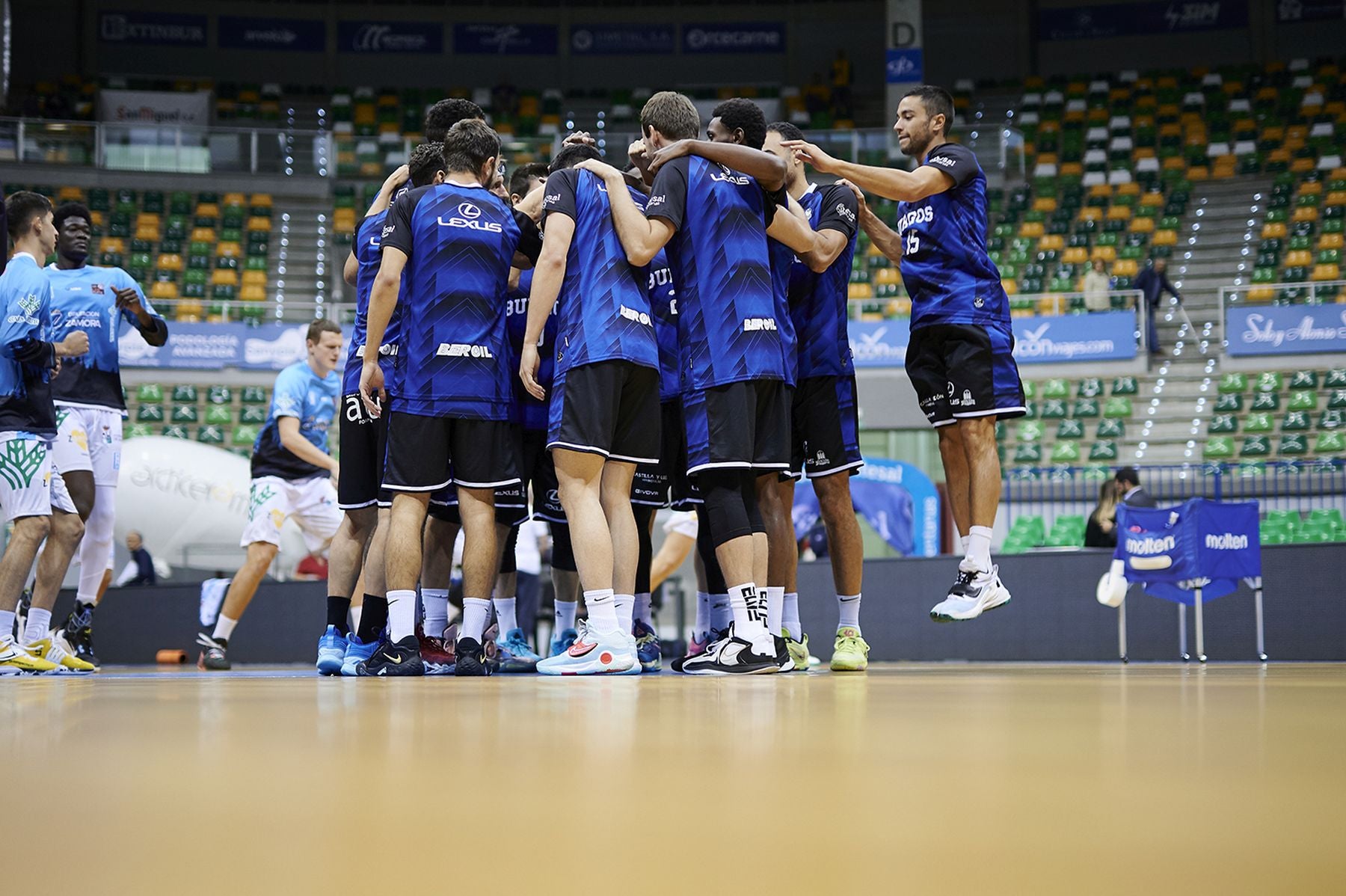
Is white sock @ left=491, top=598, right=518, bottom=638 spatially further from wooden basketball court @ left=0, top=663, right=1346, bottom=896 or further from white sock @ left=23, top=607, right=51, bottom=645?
wooden basketball court @ left=0, top=663, right=1346, bottom=896

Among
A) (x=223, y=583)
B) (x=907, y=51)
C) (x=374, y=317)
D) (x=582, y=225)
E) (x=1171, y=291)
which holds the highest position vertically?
(x=907, y=51)

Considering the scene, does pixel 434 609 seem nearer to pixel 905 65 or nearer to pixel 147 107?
pixel 905 65

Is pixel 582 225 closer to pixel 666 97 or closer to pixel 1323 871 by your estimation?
pixel 666 97

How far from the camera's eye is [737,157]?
4.53 m

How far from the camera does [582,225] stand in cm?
475

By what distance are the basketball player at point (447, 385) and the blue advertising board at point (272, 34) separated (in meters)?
26.0

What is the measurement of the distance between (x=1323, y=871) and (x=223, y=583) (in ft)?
31.6

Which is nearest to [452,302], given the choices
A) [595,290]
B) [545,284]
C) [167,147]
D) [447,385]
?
[447,385]

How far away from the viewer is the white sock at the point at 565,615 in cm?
574

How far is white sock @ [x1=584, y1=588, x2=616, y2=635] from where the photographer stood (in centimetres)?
430

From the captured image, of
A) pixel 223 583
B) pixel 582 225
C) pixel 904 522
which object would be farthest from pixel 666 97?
pixel 904 522

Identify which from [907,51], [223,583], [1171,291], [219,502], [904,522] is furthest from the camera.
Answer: [907,51]

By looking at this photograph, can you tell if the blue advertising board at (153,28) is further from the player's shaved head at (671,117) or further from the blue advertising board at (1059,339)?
the player's shaved head at (671,117)

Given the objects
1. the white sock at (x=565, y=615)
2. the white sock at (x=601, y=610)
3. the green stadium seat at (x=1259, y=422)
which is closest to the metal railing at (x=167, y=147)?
the green stadium seat at (x=1259, y=422)
